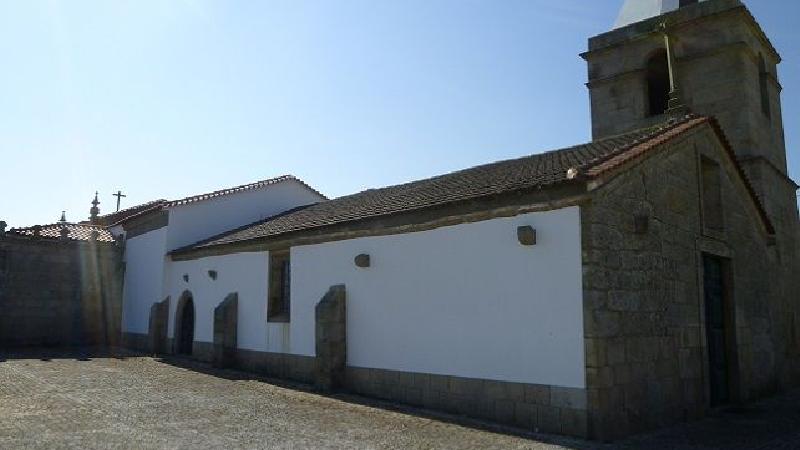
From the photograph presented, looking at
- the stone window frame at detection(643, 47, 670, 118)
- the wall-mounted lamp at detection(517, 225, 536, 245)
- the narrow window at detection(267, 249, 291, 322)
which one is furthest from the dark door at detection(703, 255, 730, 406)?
the narrow window at detection(267, 249, 291, 322)

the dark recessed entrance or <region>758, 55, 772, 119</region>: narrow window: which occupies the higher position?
<region>758, 55, 772, 119</region>: narrow window

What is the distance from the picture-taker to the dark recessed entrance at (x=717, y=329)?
10859 mm

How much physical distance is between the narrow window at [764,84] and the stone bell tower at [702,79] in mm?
23

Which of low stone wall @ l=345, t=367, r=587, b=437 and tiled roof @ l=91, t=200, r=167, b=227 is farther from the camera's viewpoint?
tiled roof @ l=91, t=200, r=167, b=227

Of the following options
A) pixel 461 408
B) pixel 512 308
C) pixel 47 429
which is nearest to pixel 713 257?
pixel 512 308

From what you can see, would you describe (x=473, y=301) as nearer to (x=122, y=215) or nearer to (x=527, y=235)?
(x=527, y=235)

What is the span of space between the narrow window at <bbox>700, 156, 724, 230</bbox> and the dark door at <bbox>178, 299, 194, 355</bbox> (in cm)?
1468

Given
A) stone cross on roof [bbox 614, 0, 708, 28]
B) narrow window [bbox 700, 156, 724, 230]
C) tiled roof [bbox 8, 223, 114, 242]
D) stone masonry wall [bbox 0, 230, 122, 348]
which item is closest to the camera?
narrow window [bbox 700, 156, 724, 230]

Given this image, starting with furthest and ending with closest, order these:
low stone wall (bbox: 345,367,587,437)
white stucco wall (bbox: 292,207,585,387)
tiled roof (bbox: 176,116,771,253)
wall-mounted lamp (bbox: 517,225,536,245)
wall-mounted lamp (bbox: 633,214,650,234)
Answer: wall-mounted lamp (bbox: 633,214,650,234) → tiled roof (bbox: 176,116,771,253) → wall-mounted lamp (bbox: 517,225,536,245) → white stucco wall (bbox: 292,207,585,387) → low stone wall (bbox: 345,367,587,437)

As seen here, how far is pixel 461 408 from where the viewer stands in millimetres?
9359

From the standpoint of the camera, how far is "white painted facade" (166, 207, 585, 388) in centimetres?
821

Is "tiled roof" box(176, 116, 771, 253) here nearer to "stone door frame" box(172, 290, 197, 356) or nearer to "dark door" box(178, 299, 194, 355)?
"stone door frame" box(172, 290, 197, 356)

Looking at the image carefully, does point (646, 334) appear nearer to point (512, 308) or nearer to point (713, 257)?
point (512, 308)

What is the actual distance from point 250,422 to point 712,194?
964cm
